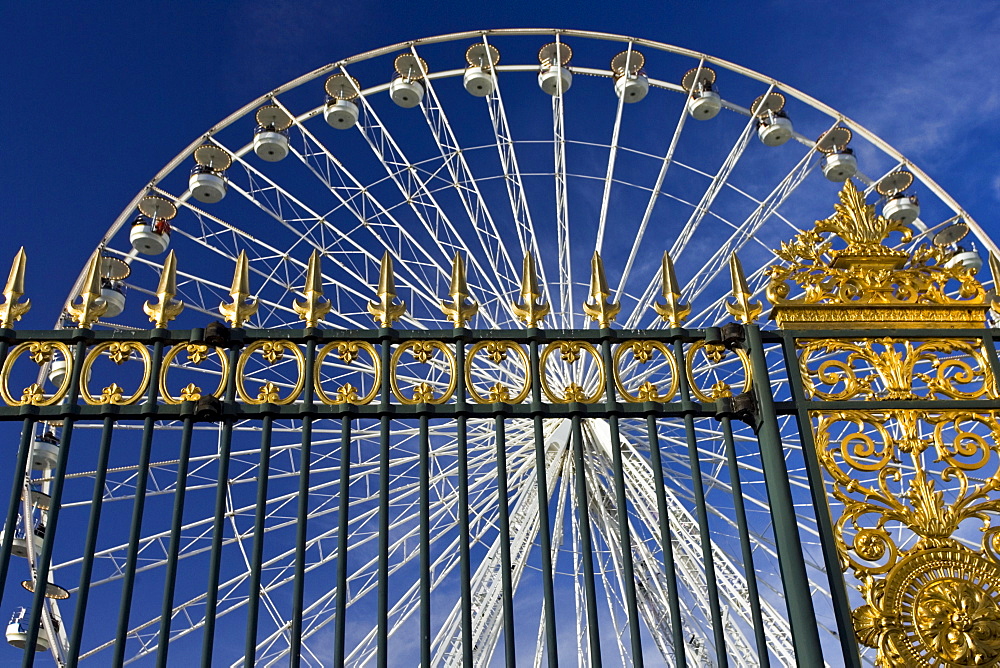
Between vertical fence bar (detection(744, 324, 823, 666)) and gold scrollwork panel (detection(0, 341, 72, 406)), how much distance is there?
2681 millimetres

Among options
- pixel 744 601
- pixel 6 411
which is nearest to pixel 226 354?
pixel 6 411

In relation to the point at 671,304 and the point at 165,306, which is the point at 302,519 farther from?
the point at 671,304

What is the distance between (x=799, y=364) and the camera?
14.4ft

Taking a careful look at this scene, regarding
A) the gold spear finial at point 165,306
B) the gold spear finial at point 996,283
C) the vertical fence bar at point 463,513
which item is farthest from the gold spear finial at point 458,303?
the gold spear finial at point 996,283

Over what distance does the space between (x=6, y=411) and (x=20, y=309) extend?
0.45m

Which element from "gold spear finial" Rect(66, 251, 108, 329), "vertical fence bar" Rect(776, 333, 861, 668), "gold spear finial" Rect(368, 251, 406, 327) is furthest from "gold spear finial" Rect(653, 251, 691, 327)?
"gold spear finial" Rect(66, 251, 108, 329)

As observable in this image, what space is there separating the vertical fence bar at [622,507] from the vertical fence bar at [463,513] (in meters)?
0.53

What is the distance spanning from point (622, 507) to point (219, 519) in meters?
1.42

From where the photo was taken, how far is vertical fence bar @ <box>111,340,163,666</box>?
3.68 m

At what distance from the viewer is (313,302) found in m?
4.29

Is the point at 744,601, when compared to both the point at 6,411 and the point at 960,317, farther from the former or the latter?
the point at 6,411

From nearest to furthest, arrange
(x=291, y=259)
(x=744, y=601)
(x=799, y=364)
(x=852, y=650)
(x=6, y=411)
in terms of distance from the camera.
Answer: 1. (x=852, y=650)
2. (x=6, y=411)
3. (x=799, y=364)
4. (x=744, y=601)
5. (x=291, y=259)

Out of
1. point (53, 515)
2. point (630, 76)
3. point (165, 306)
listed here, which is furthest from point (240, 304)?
point (630, 76)

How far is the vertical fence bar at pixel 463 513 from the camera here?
11.9 ft
